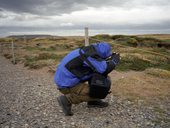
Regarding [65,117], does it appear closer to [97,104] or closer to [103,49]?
[97,104]

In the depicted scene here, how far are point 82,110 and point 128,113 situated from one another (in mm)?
1132

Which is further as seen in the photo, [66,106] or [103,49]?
[66,106]

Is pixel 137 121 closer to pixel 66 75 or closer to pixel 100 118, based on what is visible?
pixel 100 118

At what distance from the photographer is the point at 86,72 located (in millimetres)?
6297

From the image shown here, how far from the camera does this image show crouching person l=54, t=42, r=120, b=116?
6.11m

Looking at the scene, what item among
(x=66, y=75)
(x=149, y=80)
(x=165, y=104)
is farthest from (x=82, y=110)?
(x=149, y=80)

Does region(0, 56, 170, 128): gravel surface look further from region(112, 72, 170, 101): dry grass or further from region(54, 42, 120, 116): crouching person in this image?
region(112, 72, 170, 101): dry grass

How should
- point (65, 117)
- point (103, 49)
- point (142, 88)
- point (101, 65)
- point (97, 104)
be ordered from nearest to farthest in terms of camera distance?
1. point (101, 65)
2. point (103, 49)
3. point (65, 117)
4. point (97, 104)
5. point (142, 88)

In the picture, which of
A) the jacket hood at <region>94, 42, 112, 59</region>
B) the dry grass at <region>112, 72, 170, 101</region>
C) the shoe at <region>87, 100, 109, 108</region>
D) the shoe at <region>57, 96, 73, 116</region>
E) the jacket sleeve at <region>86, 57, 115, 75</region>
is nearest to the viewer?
the jacket sleeve at <region>86, 57, 115, 75</region>

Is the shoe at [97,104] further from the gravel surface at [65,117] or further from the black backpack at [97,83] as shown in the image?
the black backpack at [97,83]

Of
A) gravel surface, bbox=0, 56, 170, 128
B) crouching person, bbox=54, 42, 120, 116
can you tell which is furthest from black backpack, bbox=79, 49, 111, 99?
gravel surface, bbox=0, 56, 170, 128

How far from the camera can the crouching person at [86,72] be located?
6.11 meters

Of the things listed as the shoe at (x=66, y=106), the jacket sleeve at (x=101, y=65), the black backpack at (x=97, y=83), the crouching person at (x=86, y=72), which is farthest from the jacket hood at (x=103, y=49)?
the shoe at (x=66, y=106)

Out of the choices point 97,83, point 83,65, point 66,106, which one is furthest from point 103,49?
point 66,106
